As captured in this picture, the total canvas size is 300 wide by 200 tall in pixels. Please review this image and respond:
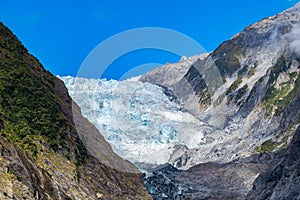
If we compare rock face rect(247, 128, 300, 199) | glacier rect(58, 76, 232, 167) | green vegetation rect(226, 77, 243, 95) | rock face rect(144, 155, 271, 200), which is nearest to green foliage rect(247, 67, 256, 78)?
green vegetation rect(226, 77, 243, 95)

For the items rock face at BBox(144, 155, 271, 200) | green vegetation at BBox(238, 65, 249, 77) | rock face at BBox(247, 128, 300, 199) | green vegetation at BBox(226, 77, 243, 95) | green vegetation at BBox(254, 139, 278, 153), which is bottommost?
rock face at BBox(247, 128, 300, 199)

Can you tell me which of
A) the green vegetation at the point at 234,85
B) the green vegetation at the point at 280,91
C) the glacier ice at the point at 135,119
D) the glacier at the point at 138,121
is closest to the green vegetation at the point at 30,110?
the glacier at the point at 138,121

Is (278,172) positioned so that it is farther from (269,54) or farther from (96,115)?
(269,54)

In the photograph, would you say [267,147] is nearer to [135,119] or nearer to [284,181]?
[135,119]

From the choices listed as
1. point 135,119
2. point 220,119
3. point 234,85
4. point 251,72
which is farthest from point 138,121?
point 251,72

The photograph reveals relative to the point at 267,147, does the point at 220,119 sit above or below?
above

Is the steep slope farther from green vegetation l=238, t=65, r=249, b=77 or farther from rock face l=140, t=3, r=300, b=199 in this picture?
green vegetation l=238, t=65, r=249, b=77

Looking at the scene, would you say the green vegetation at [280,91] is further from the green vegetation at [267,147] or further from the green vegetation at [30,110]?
the green vegetation at [30,110]
